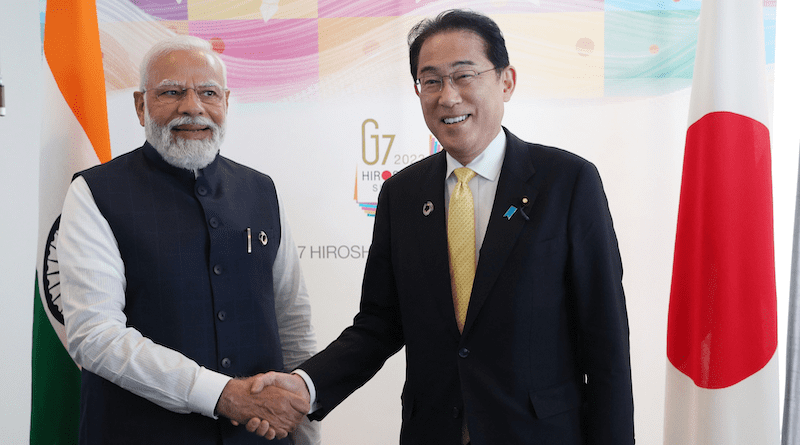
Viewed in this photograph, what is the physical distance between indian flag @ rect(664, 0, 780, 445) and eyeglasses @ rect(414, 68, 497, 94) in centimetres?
133

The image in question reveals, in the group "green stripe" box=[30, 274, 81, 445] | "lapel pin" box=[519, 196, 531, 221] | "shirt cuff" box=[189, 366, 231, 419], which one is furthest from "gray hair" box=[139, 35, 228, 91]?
"lapel pin" box=[519, 196, 531, 221]

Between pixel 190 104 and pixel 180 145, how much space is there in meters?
0.14

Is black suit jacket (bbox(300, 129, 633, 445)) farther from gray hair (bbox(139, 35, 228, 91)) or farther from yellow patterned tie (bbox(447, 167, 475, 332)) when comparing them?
gray hair (bbox(139, 35, 228, 91))

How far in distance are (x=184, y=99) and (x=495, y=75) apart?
41.2 inches

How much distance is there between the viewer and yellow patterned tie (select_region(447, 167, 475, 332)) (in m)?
1.69

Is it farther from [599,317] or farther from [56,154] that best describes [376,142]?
[599,317]

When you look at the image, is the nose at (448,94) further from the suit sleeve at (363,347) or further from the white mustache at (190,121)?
the white mustache at (190,121)

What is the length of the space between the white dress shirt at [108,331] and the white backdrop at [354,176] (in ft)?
5.03

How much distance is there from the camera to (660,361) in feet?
11.0

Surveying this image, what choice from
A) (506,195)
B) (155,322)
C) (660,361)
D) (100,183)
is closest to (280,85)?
(100,183)

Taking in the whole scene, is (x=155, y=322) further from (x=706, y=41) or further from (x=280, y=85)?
(x=706, y=41)

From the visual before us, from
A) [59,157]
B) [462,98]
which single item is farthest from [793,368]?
[59,157]

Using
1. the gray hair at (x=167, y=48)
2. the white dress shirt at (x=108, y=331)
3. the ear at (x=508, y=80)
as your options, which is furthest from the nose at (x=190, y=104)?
the ear at (x=508, y=80)

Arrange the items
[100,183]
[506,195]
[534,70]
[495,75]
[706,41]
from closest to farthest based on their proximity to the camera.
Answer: [506,195]
[495,75]
[100,183]
[706,41]
[534,70]
